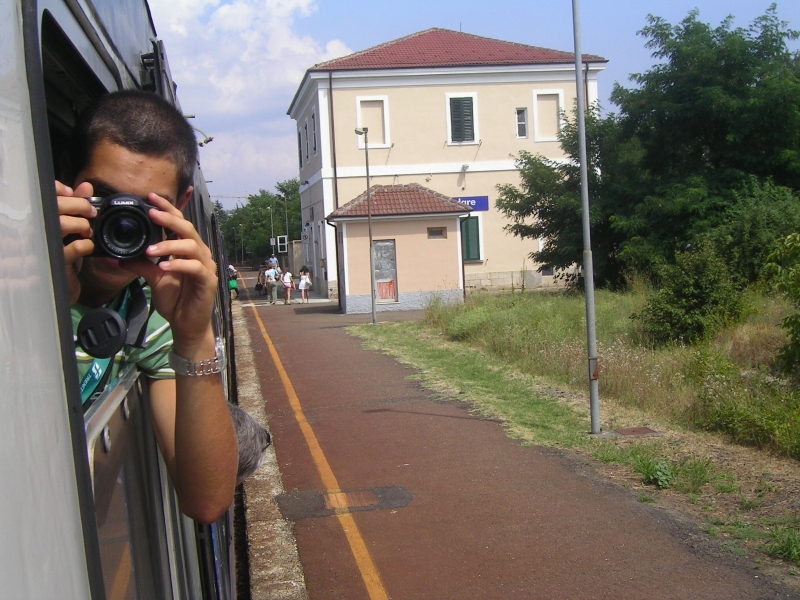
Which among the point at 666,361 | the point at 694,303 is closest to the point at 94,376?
the point at 666,361

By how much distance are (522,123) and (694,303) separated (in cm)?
2287

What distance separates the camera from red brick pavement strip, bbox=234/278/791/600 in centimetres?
517

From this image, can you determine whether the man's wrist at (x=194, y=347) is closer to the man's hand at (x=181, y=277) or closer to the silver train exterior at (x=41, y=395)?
the man's hand at (x=181, y=277)

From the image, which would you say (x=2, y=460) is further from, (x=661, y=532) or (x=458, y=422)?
(x=458, y=422)

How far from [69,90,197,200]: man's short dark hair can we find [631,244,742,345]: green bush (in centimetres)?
1218

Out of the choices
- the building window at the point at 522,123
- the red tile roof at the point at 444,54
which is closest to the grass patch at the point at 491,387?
the red tile roof at the point at 444,54

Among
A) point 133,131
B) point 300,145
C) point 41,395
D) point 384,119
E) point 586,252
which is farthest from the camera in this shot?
point 300,145

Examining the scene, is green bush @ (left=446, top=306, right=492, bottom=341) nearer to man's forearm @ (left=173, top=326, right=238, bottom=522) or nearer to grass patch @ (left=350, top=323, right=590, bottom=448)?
grass patch @ (left=350, top=323, right=590, bottom=448)

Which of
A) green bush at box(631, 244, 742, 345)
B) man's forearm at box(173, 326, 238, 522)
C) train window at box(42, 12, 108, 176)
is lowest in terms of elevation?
green bush at box(631, 244, 742, 345)

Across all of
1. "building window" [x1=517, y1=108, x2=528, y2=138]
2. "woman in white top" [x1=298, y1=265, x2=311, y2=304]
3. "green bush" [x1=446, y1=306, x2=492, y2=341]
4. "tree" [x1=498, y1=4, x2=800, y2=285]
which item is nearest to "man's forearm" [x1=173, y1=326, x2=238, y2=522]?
"green bush" [x1=446, y1=306, x2=492, y2=341]

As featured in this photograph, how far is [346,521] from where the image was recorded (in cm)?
655

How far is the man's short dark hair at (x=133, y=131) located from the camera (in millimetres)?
1616

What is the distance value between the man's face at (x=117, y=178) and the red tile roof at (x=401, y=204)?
2505cm

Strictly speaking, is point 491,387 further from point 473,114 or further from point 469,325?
point 473,114
